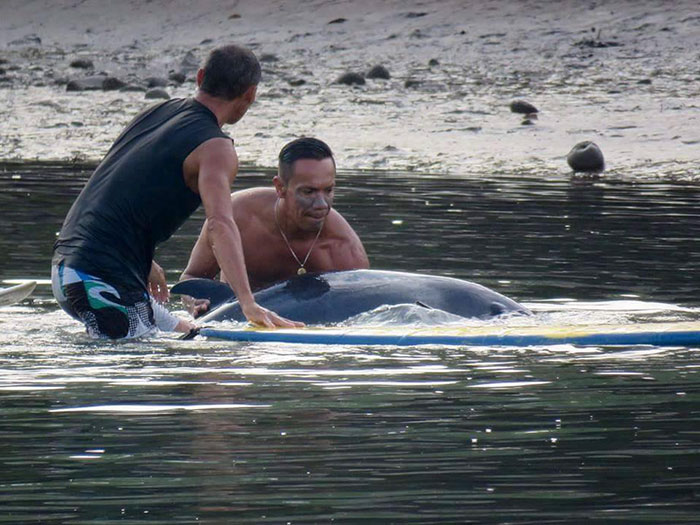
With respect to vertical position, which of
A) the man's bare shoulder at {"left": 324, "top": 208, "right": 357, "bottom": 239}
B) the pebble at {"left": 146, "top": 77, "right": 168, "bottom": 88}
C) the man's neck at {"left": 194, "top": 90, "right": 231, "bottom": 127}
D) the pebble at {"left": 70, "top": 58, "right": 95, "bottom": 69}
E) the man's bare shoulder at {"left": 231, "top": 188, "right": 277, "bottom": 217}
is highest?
the man's neck at {"left": 194, "top": 90, "right": 231, "bottom": 127}

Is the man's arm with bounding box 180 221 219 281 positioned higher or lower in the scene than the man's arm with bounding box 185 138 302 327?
lower

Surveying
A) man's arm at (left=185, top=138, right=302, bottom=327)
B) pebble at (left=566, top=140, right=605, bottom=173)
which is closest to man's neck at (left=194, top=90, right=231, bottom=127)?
man's arm at (left=185, top=138, right=302, bottom=327)

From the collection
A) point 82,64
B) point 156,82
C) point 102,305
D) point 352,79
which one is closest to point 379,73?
point 352,79

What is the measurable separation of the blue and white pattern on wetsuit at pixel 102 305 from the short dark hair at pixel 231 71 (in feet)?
3.01

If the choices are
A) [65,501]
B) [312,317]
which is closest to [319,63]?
[312,317]

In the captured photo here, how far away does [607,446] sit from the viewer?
4.97m

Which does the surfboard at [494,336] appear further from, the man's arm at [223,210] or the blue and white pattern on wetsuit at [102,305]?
the blue and white pattern on wetsuit at [102,305]

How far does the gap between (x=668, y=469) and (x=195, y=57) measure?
1903 cm

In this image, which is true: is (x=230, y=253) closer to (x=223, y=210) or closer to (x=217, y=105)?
(x=223, y=210)

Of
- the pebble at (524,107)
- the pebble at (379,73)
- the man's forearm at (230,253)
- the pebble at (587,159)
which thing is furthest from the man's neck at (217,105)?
the pebble at (379,73)

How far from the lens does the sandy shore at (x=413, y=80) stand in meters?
16.4

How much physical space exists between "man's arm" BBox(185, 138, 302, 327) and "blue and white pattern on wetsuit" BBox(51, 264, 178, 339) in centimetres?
48

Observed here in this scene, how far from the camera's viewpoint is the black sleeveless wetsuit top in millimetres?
6852

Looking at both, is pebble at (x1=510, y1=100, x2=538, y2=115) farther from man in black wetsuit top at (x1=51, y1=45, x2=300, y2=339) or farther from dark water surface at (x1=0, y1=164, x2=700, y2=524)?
man in black wetsuit top at (x1=51, y1=45, x2=300, y2=339)
